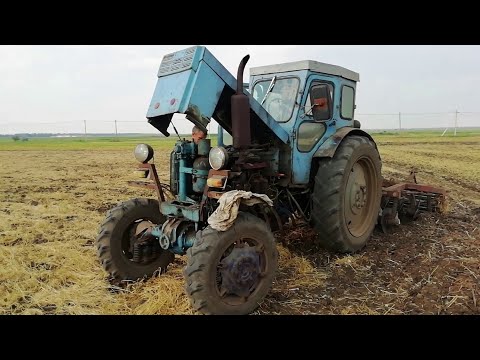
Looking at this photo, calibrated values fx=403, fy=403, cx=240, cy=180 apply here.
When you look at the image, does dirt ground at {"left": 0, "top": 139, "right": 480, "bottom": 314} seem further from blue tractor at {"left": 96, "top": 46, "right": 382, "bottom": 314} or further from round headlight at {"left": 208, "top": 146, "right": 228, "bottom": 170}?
round headlight at {"left": 208, "top": 146, "right": 228, "bottom": 170}

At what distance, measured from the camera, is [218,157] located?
386cm

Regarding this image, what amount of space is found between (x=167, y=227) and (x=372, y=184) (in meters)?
3.33

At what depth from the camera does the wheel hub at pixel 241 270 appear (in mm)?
3645

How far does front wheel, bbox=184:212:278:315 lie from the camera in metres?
3.49

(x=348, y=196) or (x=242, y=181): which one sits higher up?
(x=242, y=181)

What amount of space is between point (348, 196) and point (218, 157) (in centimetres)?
244

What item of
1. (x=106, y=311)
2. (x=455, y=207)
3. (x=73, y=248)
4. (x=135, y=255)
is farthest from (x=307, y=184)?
(x=455, y=207)

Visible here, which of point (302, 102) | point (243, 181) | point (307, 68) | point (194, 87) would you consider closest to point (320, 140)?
point (302, 102)

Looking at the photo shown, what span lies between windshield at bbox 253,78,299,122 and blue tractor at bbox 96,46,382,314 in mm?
15

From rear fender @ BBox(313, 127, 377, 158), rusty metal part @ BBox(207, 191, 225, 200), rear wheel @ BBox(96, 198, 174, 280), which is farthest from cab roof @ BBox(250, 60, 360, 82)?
rear wheel @ BBox(96, 198, 174, 280)

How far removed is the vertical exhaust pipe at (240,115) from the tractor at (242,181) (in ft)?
0.04

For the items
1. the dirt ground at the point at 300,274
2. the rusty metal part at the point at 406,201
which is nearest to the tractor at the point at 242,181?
the dirt ground at the point at 300,274

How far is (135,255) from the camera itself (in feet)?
15.0

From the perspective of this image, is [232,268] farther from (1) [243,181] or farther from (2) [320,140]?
(2) [320,140]
